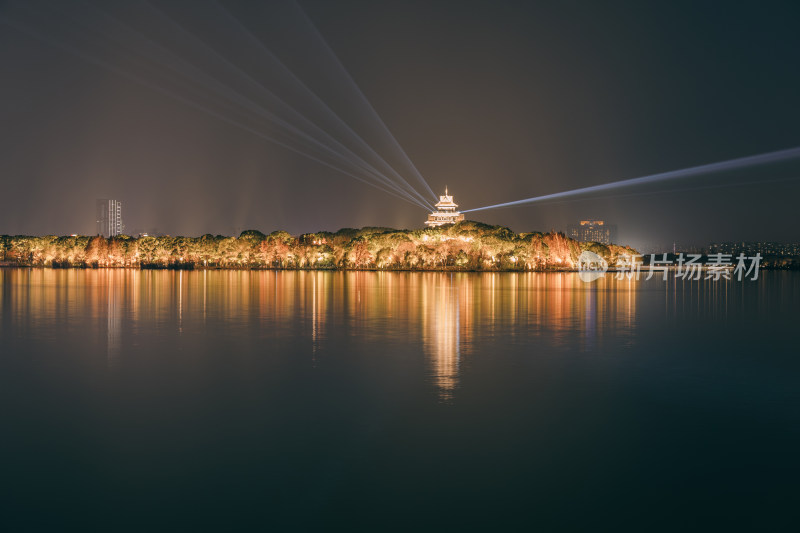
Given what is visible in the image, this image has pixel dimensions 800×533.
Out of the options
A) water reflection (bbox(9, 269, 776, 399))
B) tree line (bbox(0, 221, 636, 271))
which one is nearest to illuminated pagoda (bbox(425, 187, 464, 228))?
tree line (bbox(0, 221, 636, 271))

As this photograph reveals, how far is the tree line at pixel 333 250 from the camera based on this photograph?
117750mm

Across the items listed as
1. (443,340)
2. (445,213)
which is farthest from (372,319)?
(445,213)

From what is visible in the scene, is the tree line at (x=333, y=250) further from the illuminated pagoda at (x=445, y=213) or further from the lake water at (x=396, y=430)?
the lake water at (x=396, y=430)

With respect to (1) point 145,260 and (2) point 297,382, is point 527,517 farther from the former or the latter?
(1) point 145,260

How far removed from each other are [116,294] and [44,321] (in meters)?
19.4

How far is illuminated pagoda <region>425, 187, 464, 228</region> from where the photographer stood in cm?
18125

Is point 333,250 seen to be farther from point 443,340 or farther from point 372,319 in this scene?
point 443,340

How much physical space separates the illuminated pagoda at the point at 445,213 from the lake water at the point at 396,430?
156 meters

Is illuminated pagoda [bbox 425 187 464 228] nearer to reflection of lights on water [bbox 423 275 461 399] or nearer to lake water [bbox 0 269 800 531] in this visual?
reflection of lights on water [bbox 423 275 461 399]

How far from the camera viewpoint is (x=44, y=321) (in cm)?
2997

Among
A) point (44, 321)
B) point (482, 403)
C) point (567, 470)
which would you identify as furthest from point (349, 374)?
point (44, 321)

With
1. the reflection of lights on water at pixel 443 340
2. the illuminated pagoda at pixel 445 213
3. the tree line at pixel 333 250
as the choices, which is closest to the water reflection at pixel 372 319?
the reflection of lights on water at pixel 443 340

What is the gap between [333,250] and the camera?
131625mm

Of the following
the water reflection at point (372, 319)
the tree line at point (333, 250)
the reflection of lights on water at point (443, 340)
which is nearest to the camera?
the reflection of lights on water at point (443, 340)
